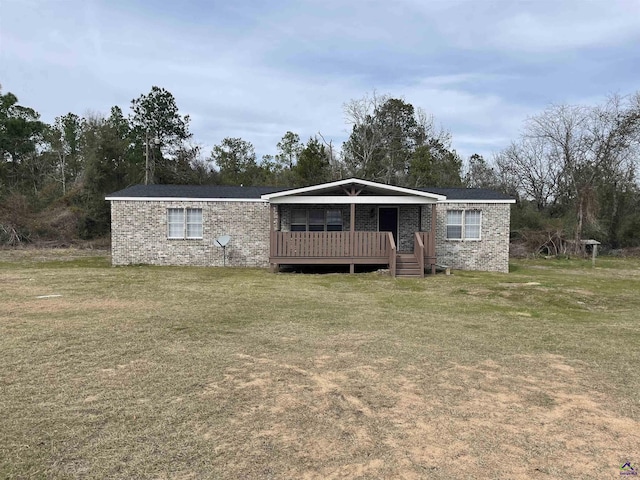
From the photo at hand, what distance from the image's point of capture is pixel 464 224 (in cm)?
1798

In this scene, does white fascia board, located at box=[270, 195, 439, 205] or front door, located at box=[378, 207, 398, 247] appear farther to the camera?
front door, located at box=[378, 207, 398, 247]

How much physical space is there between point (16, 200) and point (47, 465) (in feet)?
99.3

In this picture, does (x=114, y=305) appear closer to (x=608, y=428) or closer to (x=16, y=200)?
(x=608, y=428)

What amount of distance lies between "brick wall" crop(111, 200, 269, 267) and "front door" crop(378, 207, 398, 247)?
4580 mm

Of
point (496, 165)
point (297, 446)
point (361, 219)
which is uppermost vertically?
point (496, 165)

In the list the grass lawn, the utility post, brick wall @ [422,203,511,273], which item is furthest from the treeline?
the grass lawn

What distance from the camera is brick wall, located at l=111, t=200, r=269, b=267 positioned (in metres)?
17.8

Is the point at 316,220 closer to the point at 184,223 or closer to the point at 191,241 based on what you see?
the point at 191,241

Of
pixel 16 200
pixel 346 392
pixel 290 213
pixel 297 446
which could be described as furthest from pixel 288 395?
pixel 16 200

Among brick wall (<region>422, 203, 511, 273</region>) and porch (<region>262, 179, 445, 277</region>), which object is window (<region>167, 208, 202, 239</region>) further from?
brick wall (<region>422, 203, 511, 273</region>)

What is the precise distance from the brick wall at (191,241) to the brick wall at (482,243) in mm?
6683

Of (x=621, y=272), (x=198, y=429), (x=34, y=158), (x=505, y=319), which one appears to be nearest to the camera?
(x=198, y=429)

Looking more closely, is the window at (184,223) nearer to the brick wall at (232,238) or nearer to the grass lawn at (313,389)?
the brick wall at (232,238)

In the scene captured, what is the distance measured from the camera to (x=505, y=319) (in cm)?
863
